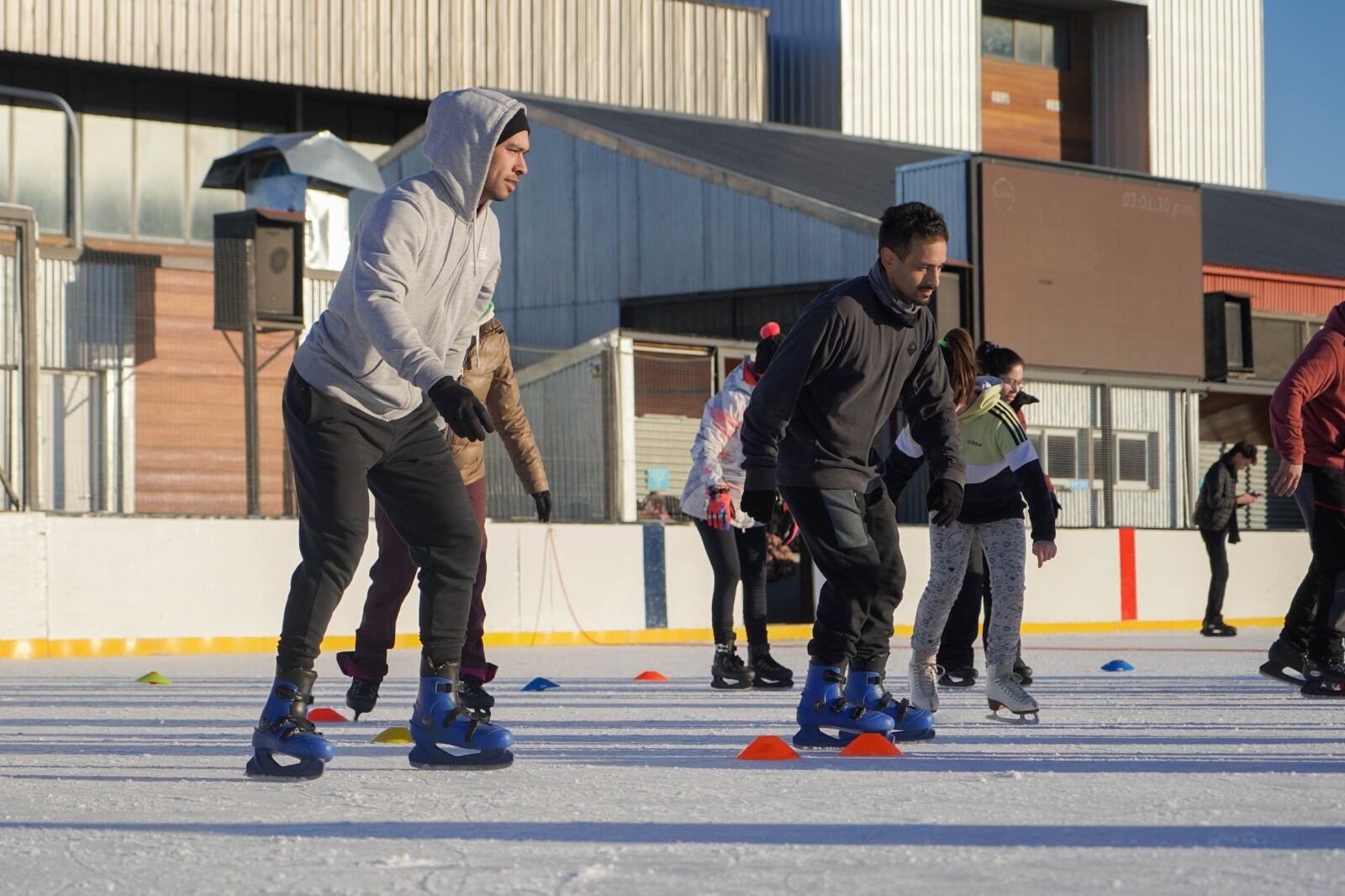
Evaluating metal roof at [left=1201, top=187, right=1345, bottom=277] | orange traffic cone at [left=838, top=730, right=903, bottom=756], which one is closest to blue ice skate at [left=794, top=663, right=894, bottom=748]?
orange traffic cone at [left=838, top=730, right=903, bottom=756]

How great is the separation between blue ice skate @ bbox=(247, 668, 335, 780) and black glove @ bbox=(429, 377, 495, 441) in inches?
33.7

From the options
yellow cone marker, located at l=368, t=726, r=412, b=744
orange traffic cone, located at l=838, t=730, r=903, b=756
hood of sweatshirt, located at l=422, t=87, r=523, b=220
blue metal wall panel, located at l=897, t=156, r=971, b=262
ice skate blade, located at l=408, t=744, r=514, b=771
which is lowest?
yellow cone marker, located at l=368, t=726, r=412, b=744

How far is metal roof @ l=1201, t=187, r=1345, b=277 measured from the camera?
29406 millimetres

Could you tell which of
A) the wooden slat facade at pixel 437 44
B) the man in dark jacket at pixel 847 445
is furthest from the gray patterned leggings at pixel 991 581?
the wooden slat facade at pixel 437 44

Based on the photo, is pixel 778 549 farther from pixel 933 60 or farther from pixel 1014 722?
pixel 933 60

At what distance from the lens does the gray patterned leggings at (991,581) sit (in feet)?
23.4

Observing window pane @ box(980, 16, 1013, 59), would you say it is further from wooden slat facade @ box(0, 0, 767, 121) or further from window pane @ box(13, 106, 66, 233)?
window pane @ box(13, 106, 66, 233)

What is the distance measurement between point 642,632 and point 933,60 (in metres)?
22.3

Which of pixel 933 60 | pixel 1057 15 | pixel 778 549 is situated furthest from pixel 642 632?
pixel 1057 15

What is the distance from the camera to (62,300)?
1434cm

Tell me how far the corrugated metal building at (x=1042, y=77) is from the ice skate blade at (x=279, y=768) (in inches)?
1221

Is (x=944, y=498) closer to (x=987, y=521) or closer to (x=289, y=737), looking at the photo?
(x=987, y=521)

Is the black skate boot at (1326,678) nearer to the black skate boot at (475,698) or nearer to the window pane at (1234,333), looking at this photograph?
the black skate boot at (475,698)

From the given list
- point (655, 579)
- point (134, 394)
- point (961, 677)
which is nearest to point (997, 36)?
point (655, 579)
